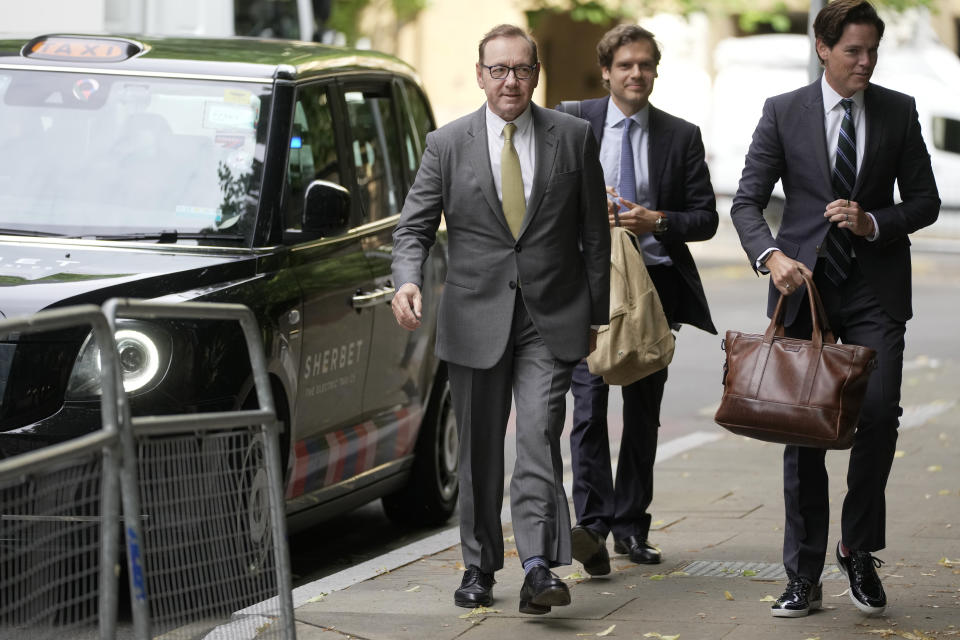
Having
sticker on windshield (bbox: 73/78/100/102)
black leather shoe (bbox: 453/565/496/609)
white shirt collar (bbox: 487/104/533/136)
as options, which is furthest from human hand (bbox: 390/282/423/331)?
sticker on windshield (bbox: 73/78/100/102)

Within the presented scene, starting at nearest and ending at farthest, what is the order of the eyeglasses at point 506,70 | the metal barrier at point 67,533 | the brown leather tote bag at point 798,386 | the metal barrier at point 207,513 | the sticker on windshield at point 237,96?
the metal barrier at point 67,533
the metal barrier at point 207,513
the brown leather tote bag at point 798,386
the eyeglasses at point 506,70
the sticker on windshield at point 237,96

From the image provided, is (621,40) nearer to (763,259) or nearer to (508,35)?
(508,35)

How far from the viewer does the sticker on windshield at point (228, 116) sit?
6.61m

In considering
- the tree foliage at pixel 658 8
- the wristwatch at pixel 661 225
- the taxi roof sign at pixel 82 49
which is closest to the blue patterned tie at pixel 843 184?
the wristwatch at pixel 661 225

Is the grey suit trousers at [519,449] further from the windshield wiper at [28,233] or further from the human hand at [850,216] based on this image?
the windshield wiper at [28,233]

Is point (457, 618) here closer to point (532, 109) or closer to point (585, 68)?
point (532, 109)

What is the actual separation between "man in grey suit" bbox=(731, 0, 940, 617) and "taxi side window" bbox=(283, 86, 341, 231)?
183cm

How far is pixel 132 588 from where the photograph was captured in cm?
350

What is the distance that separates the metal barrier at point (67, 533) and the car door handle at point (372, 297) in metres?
3.31

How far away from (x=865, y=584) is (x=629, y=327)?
126cm

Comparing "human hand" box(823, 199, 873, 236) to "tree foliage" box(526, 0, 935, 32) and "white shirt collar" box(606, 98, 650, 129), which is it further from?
"tree foliage" box(526, 0, 935, 32)

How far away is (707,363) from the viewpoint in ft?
46.7

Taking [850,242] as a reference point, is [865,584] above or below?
below

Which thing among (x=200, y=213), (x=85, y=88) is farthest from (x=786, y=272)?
(x=85, y=88)
